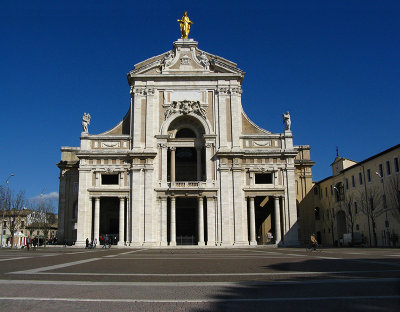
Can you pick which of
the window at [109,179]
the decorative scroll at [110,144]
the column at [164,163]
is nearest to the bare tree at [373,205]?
the column at [164,163]

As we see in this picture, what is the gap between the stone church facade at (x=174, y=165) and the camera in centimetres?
5100

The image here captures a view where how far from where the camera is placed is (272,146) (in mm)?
53719

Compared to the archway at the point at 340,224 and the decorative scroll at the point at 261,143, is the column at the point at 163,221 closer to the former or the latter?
the decorative scroll at the point at 261,143

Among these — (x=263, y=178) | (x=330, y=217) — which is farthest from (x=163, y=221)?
(x=330, y=217)

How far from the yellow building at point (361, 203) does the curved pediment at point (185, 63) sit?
20.9 meters

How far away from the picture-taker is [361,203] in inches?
2180

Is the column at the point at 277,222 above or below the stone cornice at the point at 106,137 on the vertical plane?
below

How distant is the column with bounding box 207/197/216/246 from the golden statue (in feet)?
77.1

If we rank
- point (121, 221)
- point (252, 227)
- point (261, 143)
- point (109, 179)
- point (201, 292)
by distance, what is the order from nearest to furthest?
point (201, 292)
point (252, 227)
point (121, 221)
point (261, 143)
point (109, 179)

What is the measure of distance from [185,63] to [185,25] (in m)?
6.84

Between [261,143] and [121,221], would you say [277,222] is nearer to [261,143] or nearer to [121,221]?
[261,143]

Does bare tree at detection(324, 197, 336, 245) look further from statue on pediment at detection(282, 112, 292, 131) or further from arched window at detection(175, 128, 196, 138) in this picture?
arched window at detection(175, 128, 196, 138)

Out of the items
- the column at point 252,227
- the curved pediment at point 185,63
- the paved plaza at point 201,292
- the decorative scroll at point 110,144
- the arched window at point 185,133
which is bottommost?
the paved plaza at point 201,292

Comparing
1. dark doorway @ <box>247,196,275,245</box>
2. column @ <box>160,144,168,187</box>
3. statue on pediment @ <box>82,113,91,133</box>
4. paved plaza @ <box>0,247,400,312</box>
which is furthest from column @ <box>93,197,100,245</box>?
paved plaza @ <box>0,247,400,312</box>
